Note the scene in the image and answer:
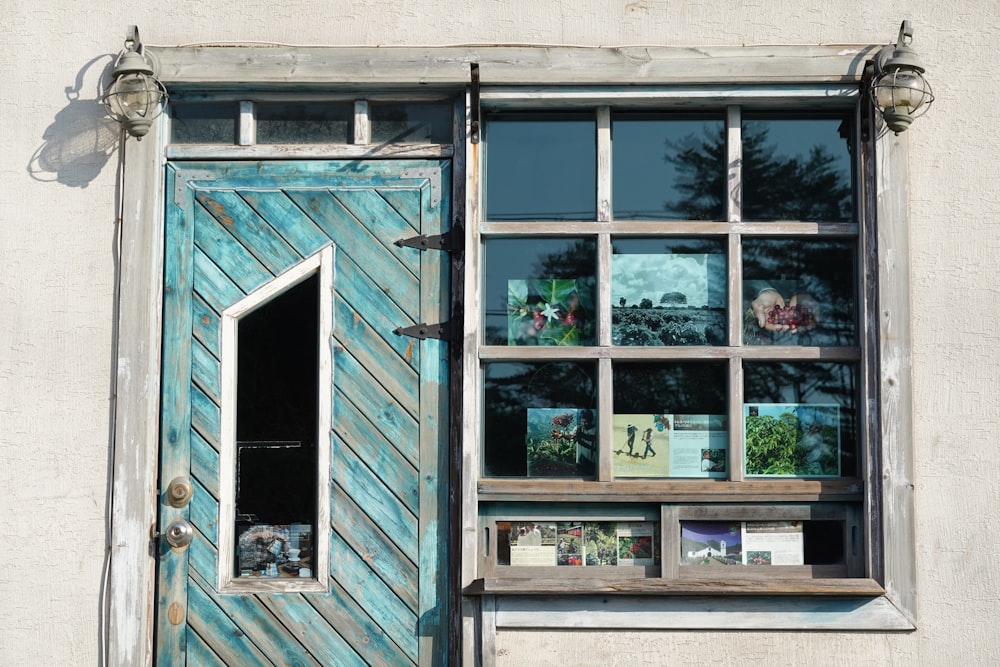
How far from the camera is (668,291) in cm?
403

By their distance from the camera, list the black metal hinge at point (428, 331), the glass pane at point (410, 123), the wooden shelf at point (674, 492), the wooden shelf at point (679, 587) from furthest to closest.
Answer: the glass pane at point (410, 123), the black metal hinge at point (428, 331), the wooden shelf at point (674, 492), the wooden shelf at point (679, 587)

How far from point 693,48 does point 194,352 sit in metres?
2.25

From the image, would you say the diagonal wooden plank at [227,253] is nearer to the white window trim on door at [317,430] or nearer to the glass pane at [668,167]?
the white window trim on door at [317,430]

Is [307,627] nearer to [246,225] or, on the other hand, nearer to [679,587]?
[679,587]

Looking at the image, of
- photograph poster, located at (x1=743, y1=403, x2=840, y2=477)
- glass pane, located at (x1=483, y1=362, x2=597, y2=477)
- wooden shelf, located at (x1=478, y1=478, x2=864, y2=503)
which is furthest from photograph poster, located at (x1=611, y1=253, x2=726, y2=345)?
wooden shelf, located at (x1=478, y1=478, x2=864, y2=503)

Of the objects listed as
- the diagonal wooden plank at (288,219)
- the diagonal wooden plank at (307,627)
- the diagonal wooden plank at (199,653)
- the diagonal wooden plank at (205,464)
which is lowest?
the diagonal wooden plank at (199,653)

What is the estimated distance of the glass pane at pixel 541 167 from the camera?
4055mm

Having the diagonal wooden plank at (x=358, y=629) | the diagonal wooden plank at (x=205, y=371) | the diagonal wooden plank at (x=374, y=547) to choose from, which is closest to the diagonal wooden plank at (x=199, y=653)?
the diagonal wooden plank at (x=358, y=629)

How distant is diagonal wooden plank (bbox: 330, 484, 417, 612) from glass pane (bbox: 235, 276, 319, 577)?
0.11m

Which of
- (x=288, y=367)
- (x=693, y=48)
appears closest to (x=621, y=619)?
(x=288, y=367)

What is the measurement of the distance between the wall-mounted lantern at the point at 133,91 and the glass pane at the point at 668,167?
1787mm

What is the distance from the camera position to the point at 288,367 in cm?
402

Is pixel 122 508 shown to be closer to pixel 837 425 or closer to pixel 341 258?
pixel 341 258

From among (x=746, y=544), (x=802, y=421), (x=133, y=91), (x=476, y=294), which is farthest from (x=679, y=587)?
(x=133, y=91)
